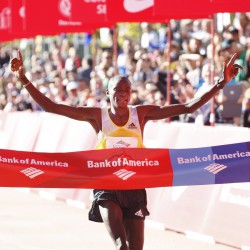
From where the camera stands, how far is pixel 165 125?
42.8ft

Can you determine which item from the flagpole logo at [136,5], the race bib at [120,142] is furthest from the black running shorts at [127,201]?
the flagpole logo at [136,5]

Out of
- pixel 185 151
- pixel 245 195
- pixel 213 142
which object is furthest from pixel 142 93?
pixel 185 151

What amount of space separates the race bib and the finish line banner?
5cm

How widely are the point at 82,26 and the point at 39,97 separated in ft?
32.6

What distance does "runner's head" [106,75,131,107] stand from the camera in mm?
8164

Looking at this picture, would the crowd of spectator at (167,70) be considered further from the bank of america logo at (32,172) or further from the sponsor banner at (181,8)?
the bank of america logo at (32,172)

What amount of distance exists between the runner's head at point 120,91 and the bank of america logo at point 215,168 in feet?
3.21

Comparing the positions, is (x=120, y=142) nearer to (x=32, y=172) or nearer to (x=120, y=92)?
(x=120, y=92)

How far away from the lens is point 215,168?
28.3 ft

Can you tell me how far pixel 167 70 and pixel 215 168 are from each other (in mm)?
8976

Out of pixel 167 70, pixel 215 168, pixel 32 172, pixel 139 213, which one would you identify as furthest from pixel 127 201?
pixel 167 70

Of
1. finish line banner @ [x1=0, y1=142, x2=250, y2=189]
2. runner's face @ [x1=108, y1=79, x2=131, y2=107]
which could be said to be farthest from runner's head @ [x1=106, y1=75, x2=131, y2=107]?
finish line banner @ [x1=0, y1=142, x2=250, y2=189]

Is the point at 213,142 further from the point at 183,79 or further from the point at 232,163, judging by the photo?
the point at 183,79

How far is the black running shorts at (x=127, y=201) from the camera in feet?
26.4
